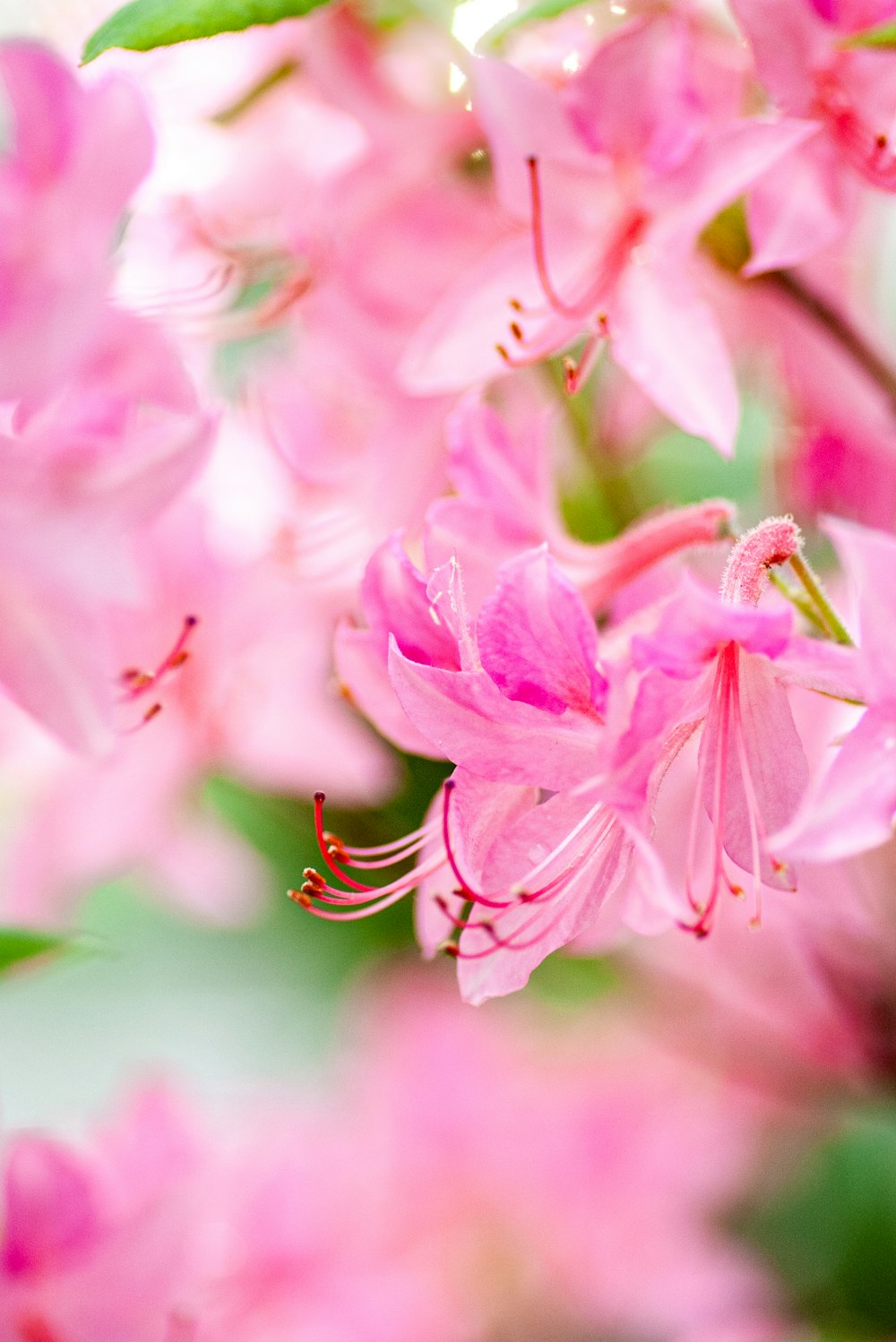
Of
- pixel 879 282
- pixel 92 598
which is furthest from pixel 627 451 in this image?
pixel 92 598

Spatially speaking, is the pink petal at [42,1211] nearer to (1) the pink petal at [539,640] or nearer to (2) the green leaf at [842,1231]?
(1) the pink petal at [539,640]

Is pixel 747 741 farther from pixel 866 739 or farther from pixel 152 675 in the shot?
pixel 152 675

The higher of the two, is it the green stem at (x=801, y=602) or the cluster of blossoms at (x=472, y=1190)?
the green stem at (x=801, y=602)

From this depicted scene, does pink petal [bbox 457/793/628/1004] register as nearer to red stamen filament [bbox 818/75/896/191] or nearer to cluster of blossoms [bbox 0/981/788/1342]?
red stamen filament [bbox 818/75/896/191]

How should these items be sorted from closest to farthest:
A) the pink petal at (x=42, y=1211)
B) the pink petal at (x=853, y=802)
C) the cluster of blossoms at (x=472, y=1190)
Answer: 1. the pink petal at (x=853, y=802)
2. the pink petal at (x=42, y=1211)
3. the cluster of blossoms at (x=472, y=1190)

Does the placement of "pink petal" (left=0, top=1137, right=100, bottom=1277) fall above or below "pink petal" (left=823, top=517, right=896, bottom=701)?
below

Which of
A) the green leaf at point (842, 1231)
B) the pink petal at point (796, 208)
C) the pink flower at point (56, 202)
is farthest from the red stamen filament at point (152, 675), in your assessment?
the green leaf at point (842, 1231)

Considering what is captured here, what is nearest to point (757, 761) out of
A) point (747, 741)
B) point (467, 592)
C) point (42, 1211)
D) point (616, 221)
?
point (747, 741)

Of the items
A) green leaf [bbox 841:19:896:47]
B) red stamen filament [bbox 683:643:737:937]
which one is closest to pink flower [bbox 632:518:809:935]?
red stamen filament [bbox 683:643:737:937]
